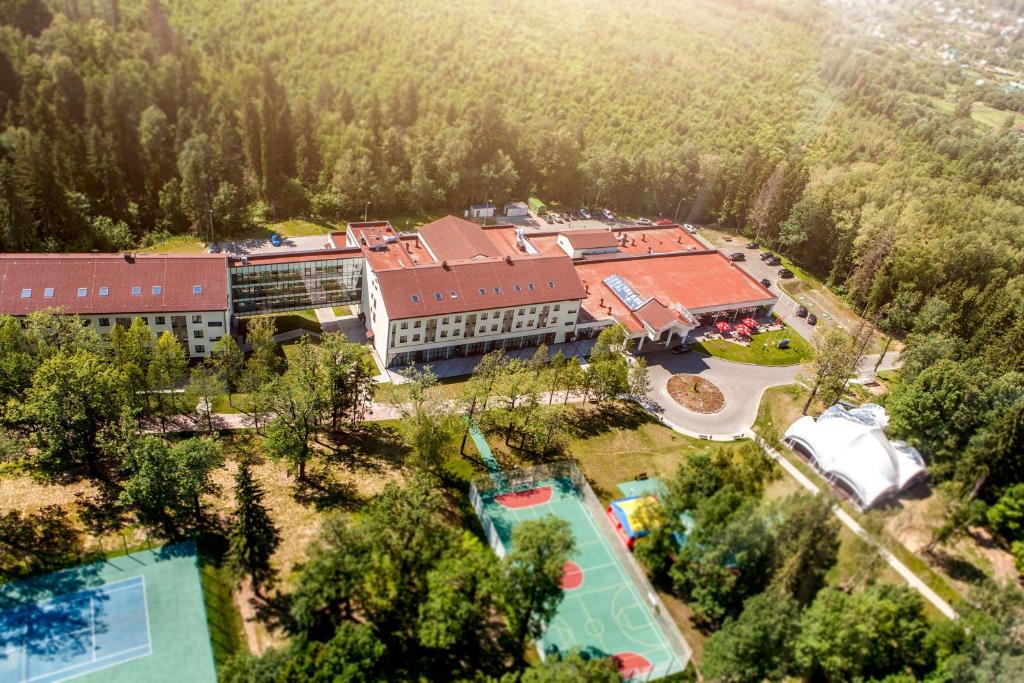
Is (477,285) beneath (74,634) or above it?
above

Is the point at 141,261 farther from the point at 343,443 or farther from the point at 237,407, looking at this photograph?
the point at 343,443

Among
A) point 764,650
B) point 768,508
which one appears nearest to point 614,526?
point 768,508

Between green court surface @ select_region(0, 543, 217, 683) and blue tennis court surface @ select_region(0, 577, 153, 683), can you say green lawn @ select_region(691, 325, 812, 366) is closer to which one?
green court surface @ select_region(0, 543, 217, 683)

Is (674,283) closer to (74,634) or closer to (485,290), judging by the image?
(485,290)

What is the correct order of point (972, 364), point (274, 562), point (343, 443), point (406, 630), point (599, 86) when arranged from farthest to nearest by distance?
point (599, 86)
point (972, 364)
point (343, 443)
point (274, 562)
point (406, 630)

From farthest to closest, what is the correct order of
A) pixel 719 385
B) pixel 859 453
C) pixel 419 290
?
pixel 719 385 → pixel 419 290 → pixel 859 453

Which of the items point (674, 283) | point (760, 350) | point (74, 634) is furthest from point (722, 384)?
point (74, 634)
